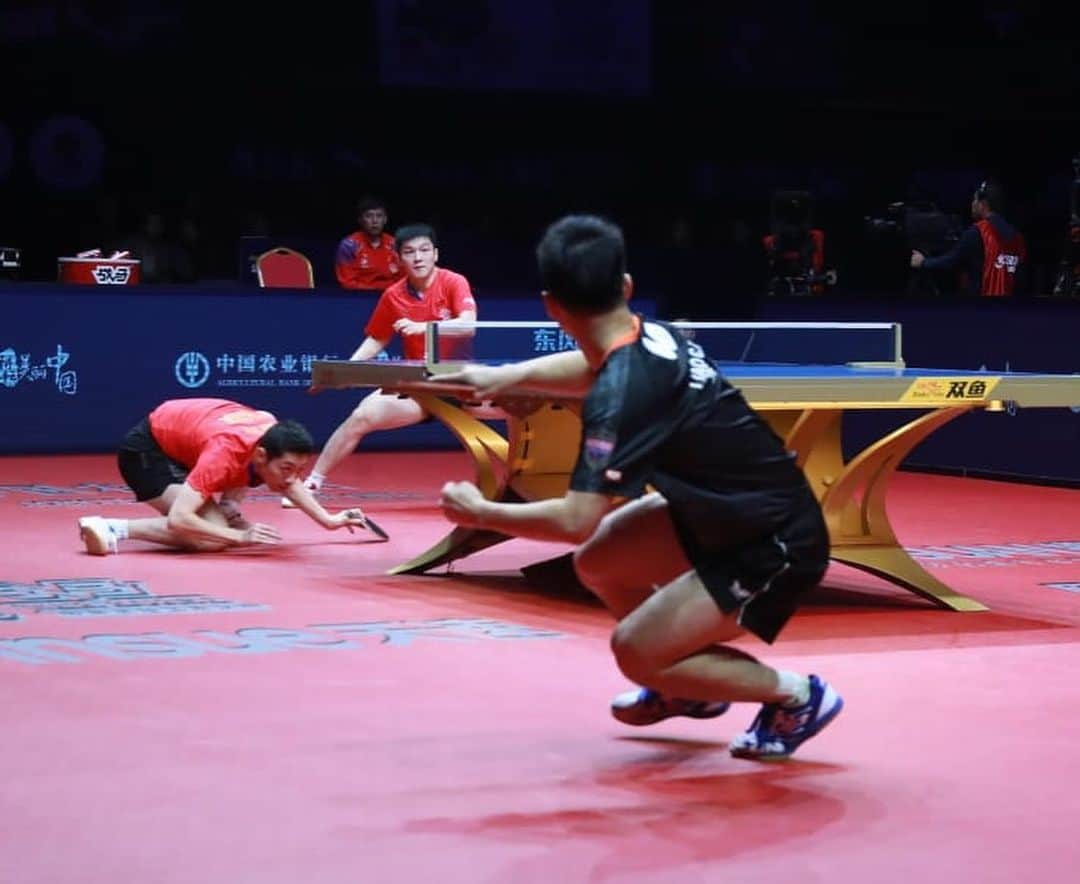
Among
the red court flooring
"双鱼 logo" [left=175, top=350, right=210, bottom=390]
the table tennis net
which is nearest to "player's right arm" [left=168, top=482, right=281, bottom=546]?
the red court flooring

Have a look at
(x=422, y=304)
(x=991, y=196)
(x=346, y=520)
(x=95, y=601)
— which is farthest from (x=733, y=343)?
(x=95, y=601)

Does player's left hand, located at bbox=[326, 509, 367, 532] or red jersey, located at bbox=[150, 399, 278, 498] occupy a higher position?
red jersey, located at bbox=[150, 399, 278, 498]

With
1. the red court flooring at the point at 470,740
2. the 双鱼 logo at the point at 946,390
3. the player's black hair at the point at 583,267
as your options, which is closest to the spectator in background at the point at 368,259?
the red court flooring at the point at 470,740

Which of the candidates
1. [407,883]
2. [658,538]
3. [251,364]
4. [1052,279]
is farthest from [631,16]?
[407,883]

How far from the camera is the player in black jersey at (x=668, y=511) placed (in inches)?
192

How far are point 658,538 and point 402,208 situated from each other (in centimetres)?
1540

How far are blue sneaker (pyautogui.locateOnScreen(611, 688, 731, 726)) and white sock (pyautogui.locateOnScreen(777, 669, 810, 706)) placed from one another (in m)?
0.25

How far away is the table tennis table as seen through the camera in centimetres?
807

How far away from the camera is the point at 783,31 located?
21312mm

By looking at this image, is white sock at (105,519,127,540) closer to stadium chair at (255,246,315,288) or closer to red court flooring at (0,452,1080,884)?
red court flooring at (0,452,1080,884)

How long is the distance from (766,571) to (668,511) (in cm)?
29

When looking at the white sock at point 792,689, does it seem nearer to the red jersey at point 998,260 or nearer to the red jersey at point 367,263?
the red jersey at point 998,260

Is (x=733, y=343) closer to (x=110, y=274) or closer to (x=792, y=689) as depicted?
(x=110, y=274)

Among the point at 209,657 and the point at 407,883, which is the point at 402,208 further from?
the point at 407,883
